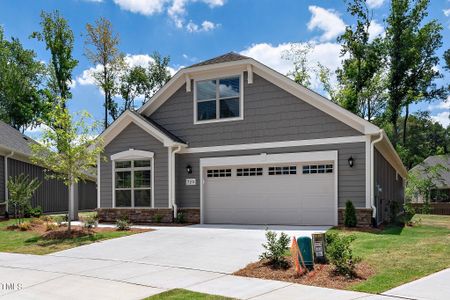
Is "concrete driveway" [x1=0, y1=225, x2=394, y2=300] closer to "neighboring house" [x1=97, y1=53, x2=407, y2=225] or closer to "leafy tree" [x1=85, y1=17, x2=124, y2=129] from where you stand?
"neighboring house" [x1=97, y1=53, x2=407, y2=225]

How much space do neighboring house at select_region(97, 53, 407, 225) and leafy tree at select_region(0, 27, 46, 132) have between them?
78.3 feet

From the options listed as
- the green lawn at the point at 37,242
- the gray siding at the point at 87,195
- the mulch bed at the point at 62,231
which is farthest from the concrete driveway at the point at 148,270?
the gray siding at the point at 87,195

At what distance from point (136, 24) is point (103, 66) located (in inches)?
514

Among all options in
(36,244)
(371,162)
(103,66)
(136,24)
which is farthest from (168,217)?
(103,66)

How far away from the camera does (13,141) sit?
74.6ft

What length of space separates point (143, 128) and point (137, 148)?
84 centimetres

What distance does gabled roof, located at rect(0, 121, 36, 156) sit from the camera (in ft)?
69.2

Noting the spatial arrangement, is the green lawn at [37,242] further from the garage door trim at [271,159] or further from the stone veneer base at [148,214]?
the garage door trim at [271,159]

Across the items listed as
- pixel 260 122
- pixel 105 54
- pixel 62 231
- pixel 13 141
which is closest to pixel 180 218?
pixel 62 231

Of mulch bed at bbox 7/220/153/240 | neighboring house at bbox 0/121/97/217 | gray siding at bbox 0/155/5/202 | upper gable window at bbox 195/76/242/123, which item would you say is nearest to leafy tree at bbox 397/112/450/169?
upper gable window at bbox 195/76/242/123

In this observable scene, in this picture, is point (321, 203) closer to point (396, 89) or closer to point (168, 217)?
point (168, 217)

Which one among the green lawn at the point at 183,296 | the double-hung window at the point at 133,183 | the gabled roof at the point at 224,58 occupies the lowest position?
the green lawn at the point at 183,296

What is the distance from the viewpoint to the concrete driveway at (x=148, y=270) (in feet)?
22.8

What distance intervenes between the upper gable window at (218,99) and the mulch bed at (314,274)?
9.09 meters
